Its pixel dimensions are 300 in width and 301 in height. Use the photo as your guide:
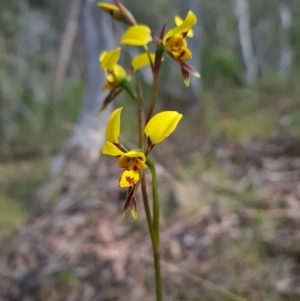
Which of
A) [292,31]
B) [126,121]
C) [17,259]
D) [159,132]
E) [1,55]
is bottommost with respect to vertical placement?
[159,132]

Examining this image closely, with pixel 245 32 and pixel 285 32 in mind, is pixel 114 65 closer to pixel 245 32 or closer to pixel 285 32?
pixel 285 32

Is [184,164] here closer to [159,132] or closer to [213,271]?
[213,271]

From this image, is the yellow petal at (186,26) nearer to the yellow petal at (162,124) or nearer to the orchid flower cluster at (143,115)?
the orchid flower cluster at (143,115)

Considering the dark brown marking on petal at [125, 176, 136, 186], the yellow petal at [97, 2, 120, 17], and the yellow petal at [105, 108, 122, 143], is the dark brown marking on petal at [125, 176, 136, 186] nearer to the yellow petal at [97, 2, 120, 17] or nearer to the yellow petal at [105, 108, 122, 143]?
the yellow petal at [105, 108, 122, 143]

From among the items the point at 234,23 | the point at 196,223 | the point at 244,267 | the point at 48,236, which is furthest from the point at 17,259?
the point at 234,23

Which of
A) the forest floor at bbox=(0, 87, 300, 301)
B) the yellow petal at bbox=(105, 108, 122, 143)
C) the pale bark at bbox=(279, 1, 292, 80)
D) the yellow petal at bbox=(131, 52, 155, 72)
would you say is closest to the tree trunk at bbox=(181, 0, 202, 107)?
the forest floor at bbox=(0, 87, 300, 301)

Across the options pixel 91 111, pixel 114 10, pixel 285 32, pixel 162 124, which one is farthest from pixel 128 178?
pixel 285 32
